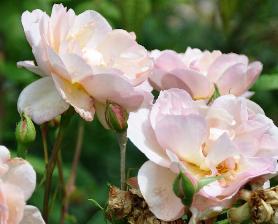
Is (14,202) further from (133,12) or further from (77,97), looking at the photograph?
(133,12)

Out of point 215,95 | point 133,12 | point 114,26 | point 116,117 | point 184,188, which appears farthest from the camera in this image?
point 114,26

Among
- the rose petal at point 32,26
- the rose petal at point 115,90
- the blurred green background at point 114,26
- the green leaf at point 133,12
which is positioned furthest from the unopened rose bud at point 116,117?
the green leaf at point 133,12

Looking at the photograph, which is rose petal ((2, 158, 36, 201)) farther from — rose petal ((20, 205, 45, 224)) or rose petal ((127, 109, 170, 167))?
rose petal ((127, 109, 170, 167))

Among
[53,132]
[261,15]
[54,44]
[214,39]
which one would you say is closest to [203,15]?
[214,39]

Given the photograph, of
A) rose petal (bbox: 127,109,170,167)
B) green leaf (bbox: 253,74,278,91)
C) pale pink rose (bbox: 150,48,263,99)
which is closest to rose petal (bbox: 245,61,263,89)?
pale pink rose (bbox: 150,48,263,99)

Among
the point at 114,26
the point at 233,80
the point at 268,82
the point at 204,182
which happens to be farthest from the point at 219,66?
the point at 114,26

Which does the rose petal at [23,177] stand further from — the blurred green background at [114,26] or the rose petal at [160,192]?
the blurred green background at [114,26]

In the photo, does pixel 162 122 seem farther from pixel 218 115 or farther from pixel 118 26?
pixel 118 26
